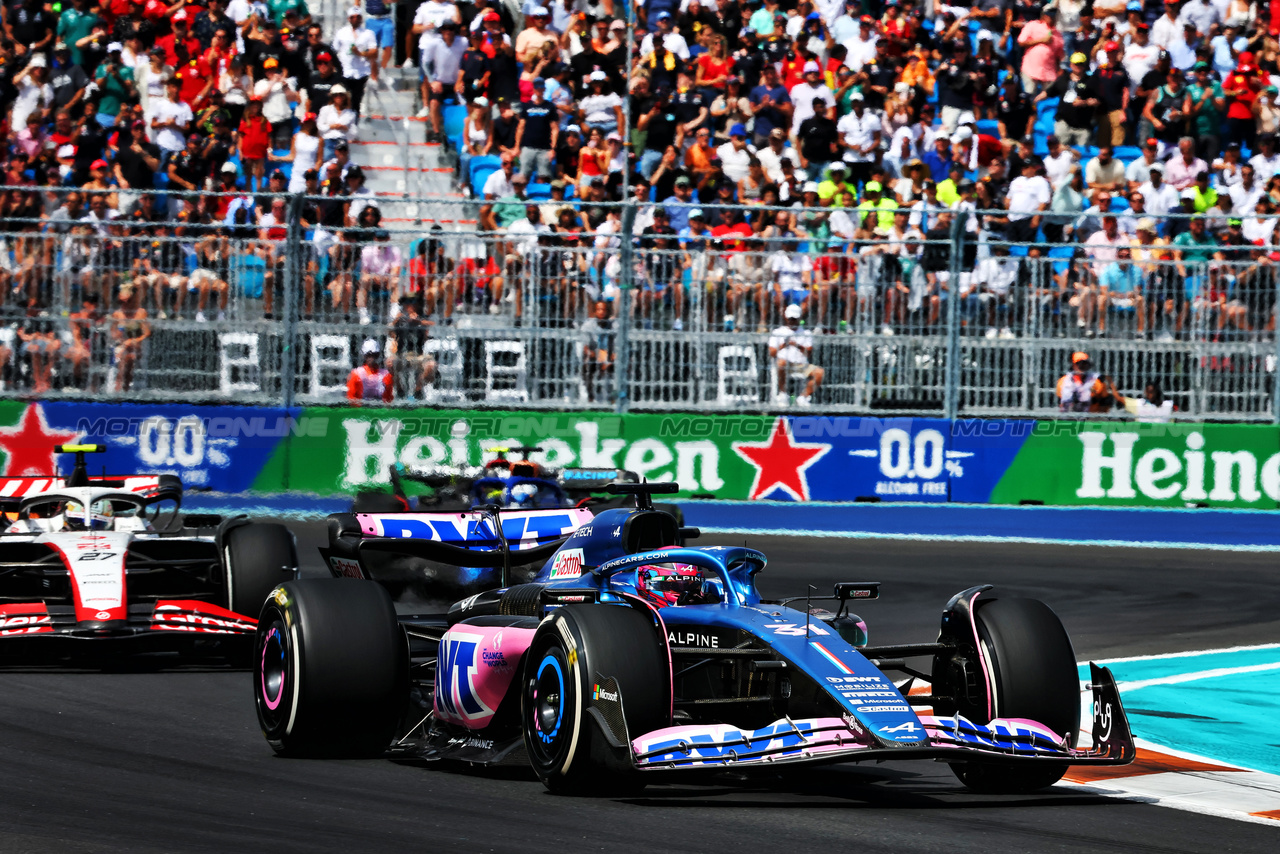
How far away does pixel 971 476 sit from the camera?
17375 millimetres

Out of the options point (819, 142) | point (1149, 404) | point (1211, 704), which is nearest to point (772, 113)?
point (819, 142)

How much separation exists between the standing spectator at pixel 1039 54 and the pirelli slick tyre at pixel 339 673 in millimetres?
15822

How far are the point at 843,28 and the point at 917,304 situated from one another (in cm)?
666

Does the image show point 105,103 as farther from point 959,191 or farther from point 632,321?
point 959,191

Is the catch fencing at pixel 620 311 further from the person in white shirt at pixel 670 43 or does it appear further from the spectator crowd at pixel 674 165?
the person in white shirt at pixel 670 43

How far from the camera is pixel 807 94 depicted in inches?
845

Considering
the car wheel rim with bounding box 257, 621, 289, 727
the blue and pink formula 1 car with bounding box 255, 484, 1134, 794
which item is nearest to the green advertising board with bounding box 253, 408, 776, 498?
the blue and pink formula 1 car with bounding box 255, 484, 1134, 794

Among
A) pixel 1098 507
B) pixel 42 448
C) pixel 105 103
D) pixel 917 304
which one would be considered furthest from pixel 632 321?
pixel 105 103

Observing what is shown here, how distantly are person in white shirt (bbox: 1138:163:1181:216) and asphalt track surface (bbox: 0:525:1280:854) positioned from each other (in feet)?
41.6

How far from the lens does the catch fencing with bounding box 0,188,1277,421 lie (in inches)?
659

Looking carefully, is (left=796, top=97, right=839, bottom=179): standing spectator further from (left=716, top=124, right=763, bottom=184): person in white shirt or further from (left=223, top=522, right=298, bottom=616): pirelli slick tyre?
(left=223, top=522, right=298, bottom=616): pirelli slick tyre

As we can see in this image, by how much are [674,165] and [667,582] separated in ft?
43.8

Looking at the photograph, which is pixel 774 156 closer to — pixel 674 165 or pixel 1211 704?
pixel 674 165

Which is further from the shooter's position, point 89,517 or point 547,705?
point 89,517
